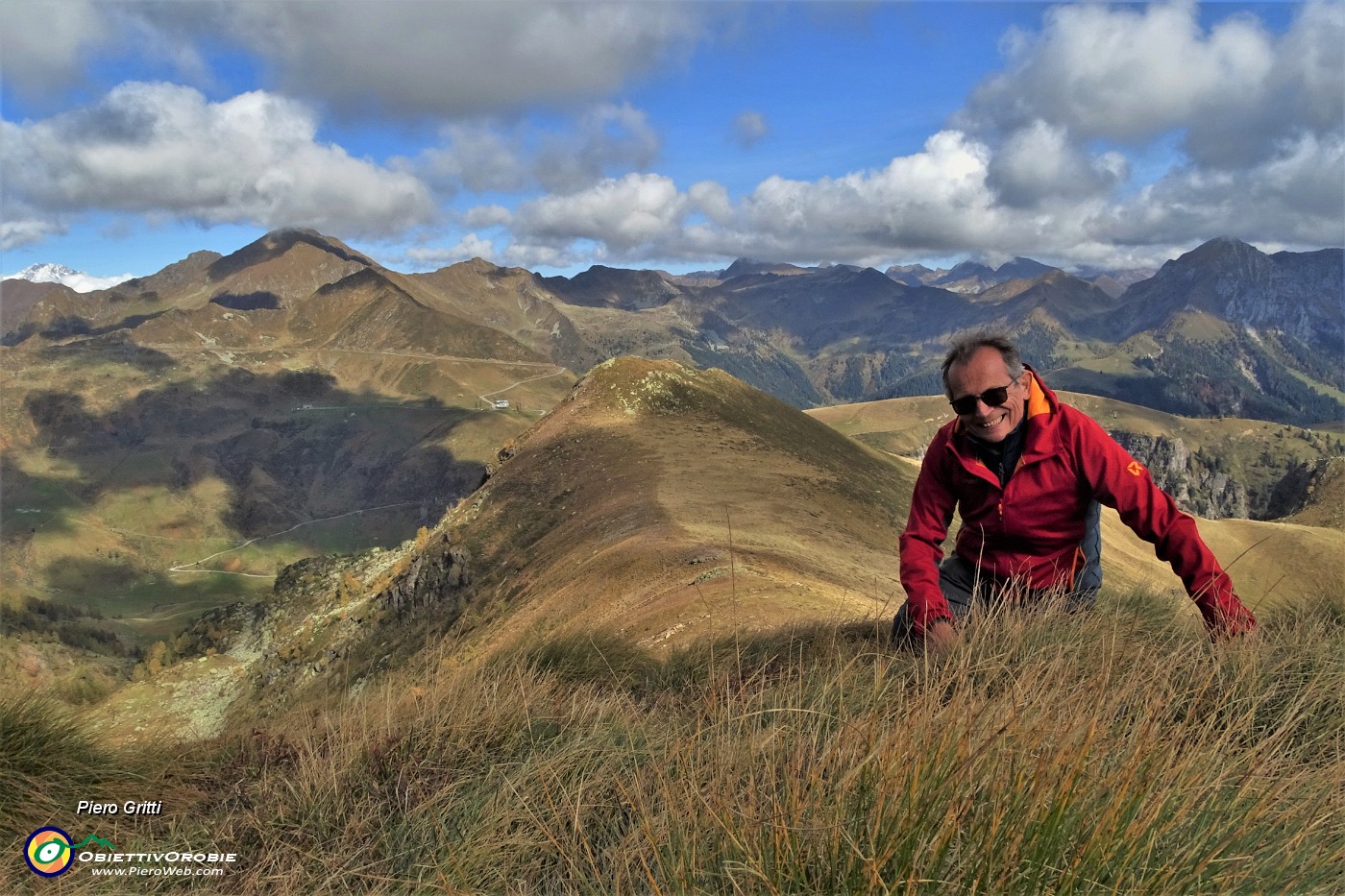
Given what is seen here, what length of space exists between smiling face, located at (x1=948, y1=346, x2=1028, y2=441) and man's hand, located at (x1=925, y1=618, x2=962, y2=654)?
1.51 metres

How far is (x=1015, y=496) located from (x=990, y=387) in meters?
0.87

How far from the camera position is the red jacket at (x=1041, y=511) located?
4.89 meters

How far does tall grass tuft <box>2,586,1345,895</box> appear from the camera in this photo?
2264 millimetres

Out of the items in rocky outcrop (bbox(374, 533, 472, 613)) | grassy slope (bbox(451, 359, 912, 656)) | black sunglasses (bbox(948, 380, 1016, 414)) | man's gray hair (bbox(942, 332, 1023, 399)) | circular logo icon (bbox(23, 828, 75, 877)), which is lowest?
rocky outcrop (bbox(374, 533, 472, 613))

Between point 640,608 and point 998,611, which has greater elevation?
point 998,611

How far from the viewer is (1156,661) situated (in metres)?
3.71

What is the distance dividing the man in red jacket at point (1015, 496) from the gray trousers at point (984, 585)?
0.02 metres

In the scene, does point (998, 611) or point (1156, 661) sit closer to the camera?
point (1156, 661)

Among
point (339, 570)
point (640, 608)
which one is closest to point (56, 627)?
point (339, 570)

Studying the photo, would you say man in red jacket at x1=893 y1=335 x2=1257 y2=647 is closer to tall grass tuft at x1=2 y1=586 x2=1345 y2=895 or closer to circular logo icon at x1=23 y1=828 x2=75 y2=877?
tall grass tuft at x1=2 y1=586 x2=1345 y2=895

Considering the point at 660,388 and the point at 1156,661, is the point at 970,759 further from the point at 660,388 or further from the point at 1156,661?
the point at 660,388

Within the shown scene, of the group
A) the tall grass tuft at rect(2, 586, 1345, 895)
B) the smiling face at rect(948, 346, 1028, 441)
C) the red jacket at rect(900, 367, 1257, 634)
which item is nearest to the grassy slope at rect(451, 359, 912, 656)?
the red jacket at rect(900, 367, 1257, 634)

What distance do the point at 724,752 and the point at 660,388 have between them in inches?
1945

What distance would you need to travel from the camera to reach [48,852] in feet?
12.4
